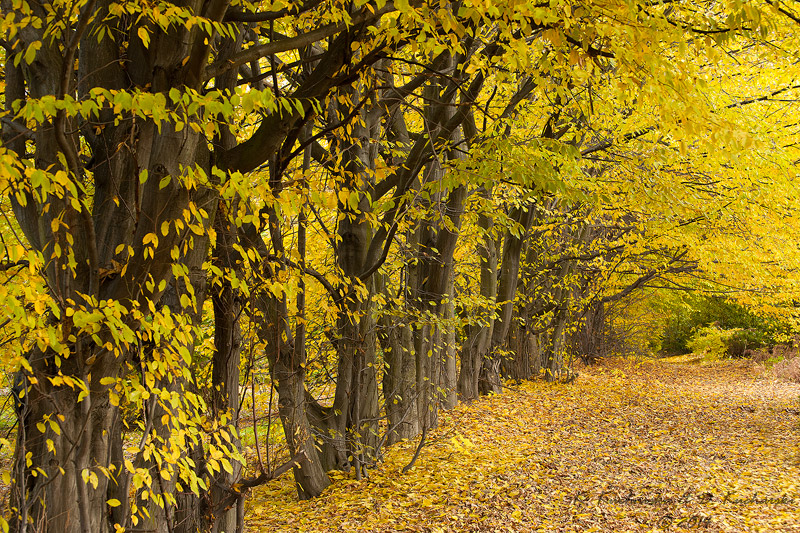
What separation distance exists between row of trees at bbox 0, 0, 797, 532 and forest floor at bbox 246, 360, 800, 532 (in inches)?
29.1

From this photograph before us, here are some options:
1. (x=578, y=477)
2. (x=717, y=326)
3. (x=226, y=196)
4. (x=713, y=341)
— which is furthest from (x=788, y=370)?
(x=226, y=196)

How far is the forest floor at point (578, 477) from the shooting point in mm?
5938

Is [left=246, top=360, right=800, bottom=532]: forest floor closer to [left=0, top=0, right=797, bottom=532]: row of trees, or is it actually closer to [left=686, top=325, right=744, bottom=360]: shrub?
[left=0, top=0, right=797, bottom=532]: row of trees

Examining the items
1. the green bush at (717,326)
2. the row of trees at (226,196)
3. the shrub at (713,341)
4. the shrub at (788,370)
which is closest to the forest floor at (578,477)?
the row of trees at (226,196)

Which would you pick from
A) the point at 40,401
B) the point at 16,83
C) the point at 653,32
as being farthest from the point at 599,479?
the point at 16,83

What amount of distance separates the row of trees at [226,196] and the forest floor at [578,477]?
0.74 meters

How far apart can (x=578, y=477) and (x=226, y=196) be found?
607cm

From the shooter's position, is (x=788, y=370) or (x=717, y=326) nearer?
(x=788, y=370)

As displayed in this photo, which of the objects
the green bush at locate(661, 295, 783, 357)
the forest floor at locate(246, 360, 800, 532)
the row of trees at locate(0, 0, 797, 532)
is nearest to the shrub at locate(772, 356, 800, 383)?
the green bush at locate(661, 295, 783, 357)

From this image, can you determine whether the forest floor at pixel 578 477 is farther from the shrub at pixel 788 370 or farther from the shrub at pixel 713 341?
the shrub at pixel 713 341

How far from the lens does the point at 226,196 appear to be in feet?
9.93

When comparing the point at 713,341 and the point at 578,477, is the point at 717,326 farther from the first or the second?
the point at 578,477

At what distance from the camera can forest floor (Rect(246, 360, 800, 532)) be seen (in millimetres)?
5938

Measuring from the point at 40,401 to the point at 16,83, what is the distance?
1.89m
